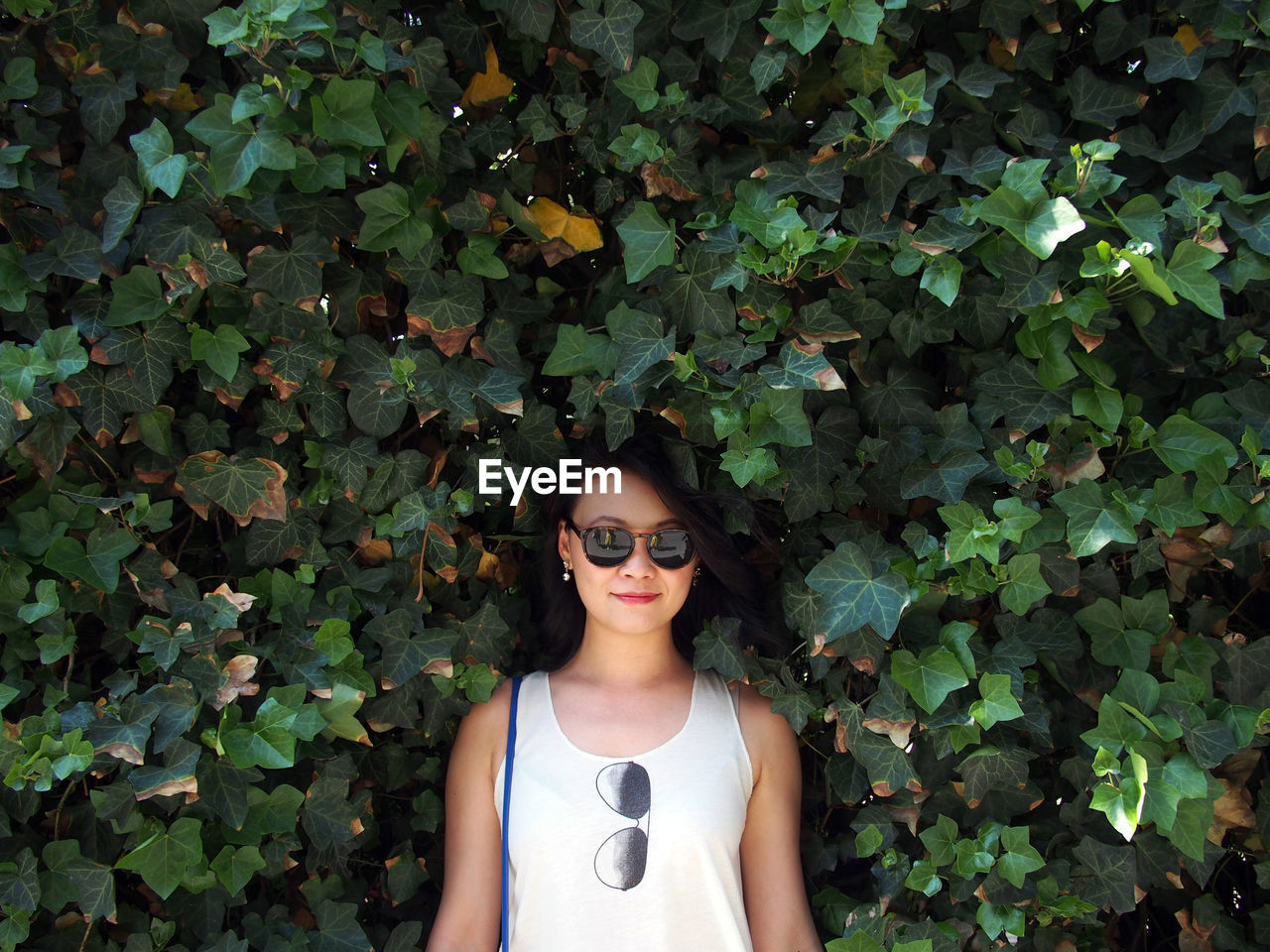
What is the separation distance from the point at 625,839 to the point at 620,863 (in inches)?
1.8

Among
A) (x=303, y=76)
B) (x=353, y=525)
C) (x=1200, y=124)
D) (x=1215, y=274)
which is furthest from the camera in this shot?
(x=353, y=525)

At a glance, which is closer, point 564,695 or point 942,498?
point 942,498

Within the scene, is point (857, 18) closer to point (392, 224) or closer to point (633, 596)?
point (392, 224)

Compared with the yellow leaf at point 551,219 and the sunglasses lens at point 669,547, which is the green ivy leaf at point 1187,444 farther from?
the yellow leaf at point 551,219

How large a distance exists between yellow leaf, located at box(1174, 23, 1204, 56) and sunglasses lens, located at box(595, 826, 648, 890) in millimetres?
1806

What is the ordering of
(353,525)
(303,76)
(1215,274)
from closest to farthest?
(303,76) → (1215,274) → (353,525)

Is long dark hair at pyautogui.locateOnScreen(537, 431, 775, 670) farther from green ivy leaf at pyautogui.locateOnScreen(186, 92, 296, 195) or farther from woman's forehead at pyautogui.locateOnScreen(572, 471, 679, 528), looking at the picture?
green ivy leaf at pyautogui.locateOnScreen(186, 92, 296, 195)

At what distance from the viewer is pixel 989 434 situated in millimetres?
1934

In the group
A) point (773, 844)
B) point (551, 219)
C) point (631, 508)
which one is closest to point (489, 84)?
point (551, 219)

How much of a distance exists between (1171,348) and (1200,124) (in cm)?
41

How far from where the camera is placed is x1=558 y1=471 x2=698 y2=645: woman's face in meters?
2.07

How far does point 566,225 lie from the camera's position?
2.09 metres

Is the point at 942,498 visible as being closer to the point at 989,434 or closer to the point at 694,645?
the point at 989,434

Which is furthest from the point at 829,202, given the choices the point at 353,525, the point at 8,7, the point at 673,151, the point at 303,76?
the point at 8,7
